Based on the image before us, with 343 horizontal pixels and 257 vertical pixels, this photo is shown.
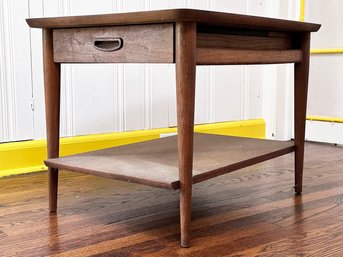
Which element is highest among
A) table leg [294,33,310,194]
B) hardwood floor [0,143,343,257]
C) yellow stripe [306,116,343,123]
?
table leg [294,33,310,194]

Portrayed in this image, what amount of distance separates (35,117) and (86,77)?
269 mm

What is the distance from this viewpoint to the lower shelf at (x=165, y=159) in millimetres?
1246

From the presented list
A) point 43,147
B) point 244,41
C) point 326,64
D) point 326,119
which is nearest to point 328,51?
point 326,64

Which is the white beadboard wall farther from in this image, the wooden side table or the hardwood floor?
the wooden side table

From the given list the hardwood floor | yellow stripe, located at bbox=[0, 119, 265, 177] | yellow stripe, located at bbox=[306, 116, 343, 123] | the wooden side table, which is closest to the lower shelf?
Result: the wooden side table

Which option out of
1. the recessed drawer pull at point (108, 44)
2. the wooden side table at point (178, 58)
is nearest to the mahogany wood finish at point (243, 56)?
the wooden side table at point (178, 58)

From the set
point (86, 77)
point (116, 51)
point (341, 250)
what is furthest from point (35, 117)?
point (341, 250)

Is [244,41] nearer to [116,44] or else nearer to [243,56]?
[243,56]

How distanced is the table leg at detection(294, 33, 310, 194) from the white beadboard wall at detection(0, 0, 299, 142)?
81 cm

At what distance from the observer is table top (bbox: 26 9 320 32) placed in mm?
1127

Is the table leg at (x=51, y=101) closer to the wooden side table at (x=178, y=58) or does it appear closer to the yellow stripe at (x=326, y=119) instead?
the wooden side table at (x=178, y=58)

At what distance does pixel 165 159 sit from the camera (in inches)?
56.1

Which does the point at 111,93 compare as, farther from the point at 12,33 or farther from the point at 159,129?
the point at 12,33

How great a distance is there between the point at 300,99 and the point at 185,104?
23.5 inches
